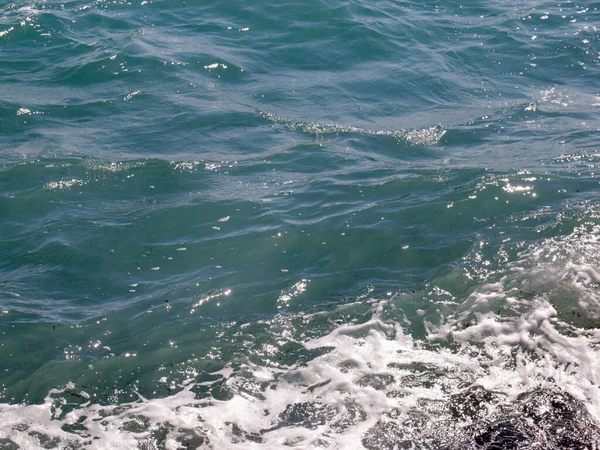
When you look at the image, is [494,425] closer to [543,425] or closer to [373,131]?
[543,425]

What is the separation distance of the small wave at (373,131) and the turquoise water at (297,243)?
5cm

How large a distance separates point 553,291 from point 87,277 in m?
4.64

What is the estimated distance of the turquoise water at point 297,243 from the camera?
489 cm

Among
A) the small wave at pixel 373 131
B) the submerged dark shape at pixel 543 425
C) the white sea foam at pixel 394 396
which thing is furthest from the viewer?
the small wave at pixel 373 131

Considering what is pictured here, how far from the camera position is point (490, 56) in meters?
12.8

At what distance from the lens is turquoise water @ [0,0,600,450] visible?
4.89 m

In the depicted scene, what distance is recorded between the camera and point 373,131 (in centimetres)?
972

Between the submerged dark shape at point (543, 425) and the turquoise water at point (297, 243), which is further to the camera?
the turquoise water at point (297, 243)

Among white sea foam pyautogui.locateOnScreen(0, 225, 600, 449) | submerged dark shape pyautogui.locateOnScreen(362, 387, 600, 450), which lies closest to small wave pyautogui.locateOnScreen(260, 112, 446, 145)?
white sea foam pyautogui.locateOnScreen(0, 225, 600, 449)

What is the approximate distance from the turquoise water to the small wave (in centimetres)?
5

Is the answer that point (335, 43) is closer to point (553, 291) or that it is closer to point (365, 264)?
point (365, 264)

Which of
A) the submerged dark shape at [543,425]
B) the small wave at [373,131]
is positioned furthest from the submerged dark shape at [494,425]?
the small wave at [373,131]

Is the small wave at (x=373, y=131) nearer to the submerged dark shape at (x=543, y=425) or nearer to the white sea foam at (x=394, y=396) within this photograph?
the white sea foam at (x=394, y=396)

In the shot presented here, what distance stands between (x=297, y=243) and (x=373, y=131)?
10.7ft
